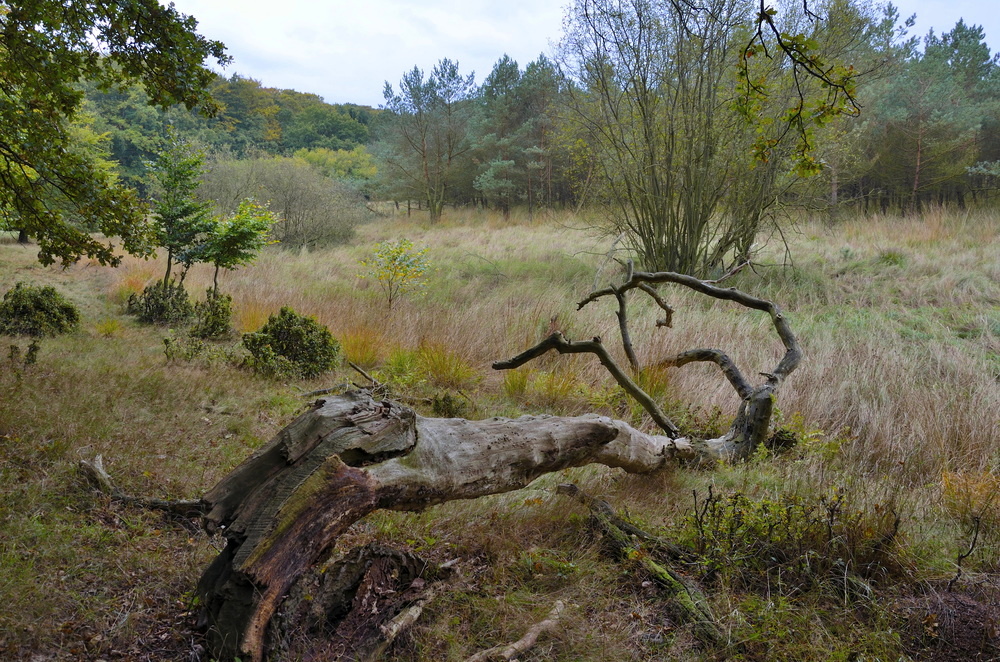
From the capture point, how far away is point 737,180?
9859 millimetres

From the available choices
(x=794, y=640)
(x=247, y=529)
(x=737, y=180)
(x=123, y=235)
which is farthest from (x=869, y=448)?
(x=737, y=180)

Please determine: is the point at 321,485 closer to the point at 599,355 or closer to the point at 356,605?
the point at 356,605

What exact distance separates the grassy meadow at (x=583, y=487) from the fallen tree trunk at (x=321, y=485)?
0.29m

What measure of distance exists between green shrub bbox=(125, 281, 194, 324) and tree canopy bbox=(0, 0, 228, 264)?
316 cm

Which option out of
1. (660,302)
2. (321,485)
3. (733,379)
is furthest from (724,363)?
(321,485)

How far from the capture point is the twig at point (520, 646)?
1.93 m

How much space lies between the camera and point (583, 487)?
3469mm

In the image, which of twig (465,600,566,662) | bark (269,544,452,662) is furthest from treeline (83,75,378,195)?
twig (465,600,566,662)

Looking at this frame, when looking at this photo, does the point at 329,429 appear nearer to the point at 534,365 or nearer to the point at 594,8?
the point at 534,365

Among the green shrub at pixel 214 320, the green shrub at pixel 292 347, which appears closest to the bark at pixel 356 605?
the green shrub at pixel 292 347

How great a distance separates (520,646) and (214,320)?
6.46 m

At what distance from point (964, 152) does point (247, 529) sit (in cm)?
2202

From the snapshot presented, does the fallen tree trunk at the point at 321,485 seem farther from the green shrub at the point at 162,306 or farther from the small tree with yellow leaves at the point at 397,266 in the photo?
the green shrub at the point at 162,306

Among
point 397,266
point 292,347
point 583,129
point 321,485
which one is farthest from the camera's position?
point 583,129
